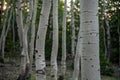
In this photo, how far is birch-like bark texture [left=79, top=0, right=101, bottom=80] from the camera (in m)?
3.06

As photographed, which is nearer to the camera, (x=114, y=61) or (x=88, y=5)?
(x=88, y=5)

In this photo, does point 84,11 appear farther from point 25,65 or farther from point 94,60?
point 25,65

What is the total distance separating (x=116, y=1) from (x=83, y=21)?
20175mm

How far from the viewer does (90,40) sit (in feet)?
10.1

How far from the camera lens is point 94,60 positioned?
3.07 metres

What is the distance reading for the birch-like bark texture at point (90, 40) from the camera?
3.06 m

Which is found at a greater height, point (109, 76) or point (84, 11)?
point (84, 11)

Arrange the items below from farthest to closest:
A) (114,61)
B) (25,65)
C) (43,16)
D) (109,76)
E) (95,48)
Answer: (114,61) → (109,76) → (25,65) → (43,16) → (95,48)

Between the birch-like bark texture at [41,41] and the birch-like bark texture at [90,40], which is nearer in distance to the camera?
the birch-like bark texture at [90,40]

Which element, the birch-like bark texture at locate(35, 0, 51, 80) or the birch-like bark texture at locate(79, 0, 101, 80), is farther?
the birch-like bark texture at locate(35, 0, 51, 80)

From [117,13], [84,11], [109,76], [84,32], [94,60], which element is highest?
[117,13]

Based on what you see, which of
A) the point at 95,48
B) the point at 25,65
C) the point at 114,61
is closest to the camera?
the point at 95,48

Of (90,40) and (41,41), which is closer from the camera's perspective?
(90,40)

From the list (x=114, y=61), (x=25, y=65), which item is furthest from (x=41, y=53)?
(x=114, y=61)
